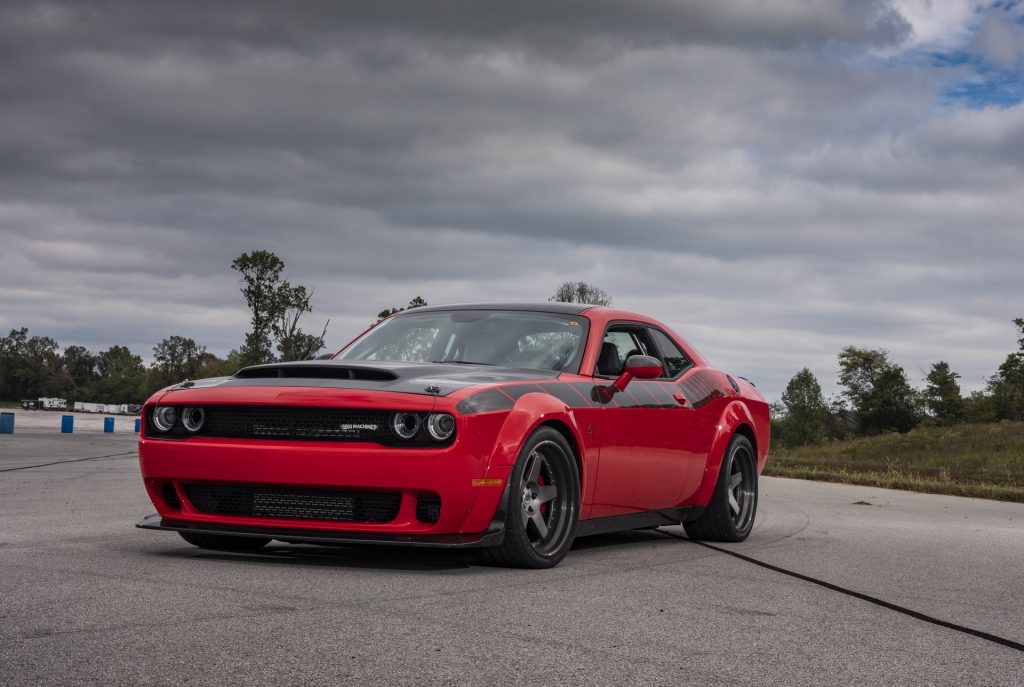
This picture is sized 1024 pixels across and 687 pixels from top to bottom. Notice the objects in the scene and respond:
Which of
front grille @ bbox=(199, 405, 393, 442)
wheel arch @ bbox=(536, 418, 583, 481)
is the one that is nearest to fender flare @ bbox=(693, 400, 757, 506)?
wheel arch @ bbox=(536, 418, 583, 481)

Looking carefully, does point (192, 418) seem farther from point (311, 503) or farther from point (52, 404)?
point (52, 404)

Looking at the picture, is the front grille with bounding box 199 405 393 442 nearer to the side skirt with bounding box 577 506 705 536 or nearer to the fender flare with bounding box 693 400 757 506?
the side skirt with bounding box 577 506 705 536

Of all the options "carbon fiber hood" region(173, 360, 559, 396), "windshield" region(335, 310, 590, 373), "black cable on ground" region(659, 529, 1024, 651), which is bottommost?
"black cable on ground" region(659, 529, 1024, 651)

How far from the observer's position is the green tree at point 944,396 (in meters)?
116

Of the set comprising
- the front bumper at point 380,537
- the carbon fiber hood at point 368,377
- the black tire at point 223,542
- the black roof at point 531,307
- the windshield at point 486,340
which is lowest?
the black tire at point 223,542

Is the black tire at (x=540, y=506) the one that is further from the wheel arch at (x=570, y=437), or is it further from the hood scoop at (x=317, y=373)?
the hood scoop at (x=317, y=373)

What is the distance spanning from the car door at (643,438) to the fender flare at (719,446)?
0.10 m

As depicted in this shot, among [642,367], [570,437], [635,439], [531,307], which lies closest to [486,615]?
[570,437]

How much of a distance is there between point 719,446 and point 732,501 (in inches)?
17.2

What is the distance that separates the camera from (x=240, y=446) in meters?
5.88

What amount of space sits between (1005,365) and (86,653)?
388 feet

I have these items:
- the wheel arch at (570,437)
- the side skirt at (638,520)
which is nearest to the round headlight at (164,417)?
the wheel arch at (570,437)

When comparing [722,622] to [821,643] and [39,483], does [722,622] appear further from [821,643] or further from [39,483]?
[39,483]

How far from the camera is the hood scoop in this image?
607 cm
